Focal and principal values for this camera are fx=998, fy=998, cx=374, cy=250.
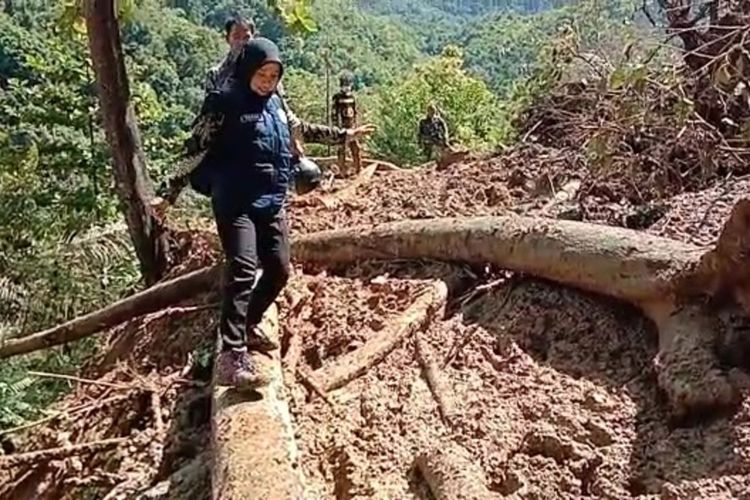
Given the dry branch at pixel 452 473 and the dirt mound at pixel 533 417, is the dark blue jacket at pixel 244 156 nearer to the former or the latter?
the dirt mound at pixel 533 417

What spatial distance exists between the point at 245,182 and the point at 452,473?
5.24ft

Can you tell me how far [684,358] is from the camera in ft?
12.1

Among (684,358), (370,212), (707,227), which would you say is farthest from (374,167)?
(684,358)

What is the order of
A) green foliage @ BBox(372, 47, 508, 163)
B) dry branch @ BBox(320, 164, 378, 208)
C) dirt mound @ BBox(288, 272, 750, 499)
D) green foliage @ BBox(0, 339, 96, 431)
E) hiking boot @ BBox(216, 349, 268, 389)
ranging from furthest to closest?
green foliage @ BBox(372, 47, 508, 163), green foliage @ BBox(0, 339, 96, 431), dry branch @ BBox(320, 164, 378, 208), hiking boot @ BBox(216, 349, 268, 389), dirt mound @ BBox(288, 272, 750, 499)

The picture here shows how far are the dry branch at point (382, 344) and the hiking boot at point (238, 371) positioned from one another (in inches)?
14.1

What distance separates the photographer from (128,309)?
6758 mm

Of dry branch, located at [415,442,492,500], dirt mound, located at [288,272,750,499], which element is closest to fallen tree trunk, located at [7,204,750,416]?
dirt mound, located at [288,272,750,499]

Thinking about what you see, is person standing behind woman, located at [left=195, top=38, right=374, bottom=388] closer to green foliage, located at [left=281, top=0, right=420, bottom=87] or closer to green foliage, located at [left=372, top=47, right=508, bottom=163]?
green foliage, located at [left=372, top=47, right=508, bottom=163]

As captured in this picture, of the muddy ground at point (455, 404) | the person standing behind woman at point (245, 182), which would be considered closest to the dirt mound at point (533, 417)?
the muddy ground at point (455, 404)

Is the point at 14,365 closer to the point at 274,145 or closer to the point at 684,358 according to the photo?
the point at 274,145

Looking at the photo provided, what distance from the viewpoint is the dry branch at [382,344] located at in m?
4.51

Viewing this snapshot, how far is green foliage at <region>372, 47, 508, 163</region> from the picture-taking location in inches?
1778

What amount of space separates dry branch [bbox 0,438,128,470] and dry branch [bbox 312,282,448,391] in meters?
1.15

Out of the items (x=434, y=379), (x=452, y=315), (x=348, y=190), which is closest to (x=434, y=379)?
(x=434, y=379)
